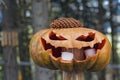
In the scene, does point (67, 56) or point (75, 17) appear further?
point (75, 17)

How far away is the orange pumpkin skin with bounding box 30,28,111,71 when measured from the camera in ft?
9.27

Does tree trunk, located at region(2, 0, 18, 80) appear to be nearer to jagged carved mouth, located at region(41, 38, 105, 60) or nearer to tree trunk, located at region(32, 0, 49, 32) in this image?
tree trunk, located at region(32, 0, 49, 32)

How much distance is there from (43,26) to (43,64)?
→ 1702 mm

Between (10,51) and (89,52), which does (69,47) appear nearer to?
(89,52)

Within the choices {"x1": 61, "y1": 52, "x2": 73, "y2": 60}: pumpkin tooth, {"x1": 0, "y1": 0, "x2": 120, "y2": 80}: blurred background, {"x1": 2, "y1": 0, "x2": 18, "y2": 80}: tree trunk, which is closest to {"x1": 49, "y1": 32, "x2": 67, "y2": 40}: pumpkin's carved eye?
{"x1": 61, "y1": 52, "x2": 73, "y2": 60}: pumpkin tooth

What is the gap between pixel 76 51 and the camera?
9.38 ft

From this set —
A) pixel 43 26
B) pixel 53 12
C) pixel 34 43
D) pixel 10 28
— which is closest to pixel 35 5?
pixel 43 26

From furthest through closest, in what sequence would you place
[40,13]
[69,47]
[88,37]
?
[40,13] < [88,37] < [69,47]

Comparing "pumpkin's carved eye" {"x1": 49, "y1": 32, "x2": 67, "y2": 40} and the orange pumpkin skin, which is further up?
"pumpkin's carved eye" {"x1": 49, "y1": 32, "x2": 67, "y2": 40}

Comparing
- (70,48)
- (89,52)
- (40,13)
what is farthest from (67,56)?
(40,13)

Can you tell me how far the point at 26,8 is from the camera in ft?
21.0

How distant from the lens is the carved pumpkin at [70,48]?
9.28 feet

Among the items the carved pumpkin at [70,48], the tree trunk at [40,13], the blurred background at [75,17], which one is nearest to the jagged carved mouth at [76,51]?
the carved pumpkin at [70,48]

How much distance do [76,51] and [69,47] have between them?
2.8 inches
